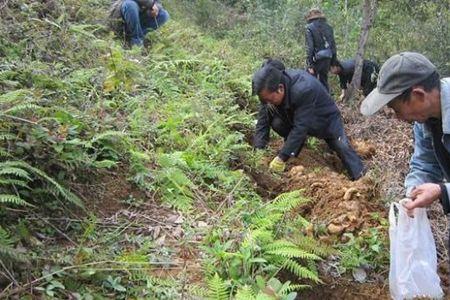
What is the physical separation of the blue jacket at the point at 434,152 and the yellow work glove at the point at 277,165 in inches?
87.8

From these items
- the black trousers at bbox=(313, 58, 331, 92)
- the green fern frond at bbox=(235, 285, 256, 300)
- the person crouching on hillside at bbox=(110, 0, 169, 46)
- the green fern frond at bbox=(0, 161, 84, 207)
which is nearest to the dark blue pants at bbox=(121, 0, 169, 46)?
the person crouching on hillside at bbox=(110, 0, 169, 46)

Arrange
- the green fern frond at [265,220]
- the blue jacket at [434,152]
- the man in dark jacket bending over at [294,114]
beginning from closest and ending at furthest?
the blue jacket at [434,152], the green fern frond at [265,220], the man in dark jacket bending over at [294,114]

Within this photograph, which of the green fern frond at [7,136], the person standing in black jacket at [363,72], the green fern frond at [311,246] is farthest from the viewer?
the person standing in black jacket at [363,72]

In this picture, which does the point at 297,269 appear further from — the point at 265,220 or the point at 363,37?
the point at 363,37

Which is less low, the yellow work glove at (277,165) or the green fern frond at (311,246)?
the green fern frond at (311,246)

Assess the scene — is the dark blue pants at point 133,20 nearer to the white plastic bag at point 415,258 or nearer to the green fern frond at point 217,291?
the green fern frond at point 217,291

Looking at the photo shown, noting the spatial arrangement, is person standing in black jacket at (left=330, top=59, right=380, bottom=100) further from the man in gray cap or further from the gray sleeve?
the man in gray cap

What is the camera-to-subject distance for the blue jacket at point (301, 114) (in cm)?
600

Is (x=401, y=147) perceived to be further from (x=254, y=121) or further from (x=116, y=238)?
(x=116, y=238)

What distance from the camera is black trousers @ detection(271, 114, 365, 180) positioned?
6.18 meters

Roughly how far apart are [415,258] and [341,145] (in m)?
3.03

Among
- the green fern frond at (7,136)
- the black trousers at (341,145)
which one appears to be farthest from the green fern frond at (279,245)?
the black trousers at (341,145)

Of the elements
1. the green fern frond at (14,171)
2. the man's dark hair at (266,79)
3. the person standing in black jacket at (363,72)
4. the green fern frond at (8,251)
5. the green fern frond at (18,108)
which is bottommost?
the person standing in black jacket at (363,72)

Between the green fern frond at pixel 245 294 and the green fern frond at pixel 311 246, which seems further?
the green fern frond at pixel 311 246
